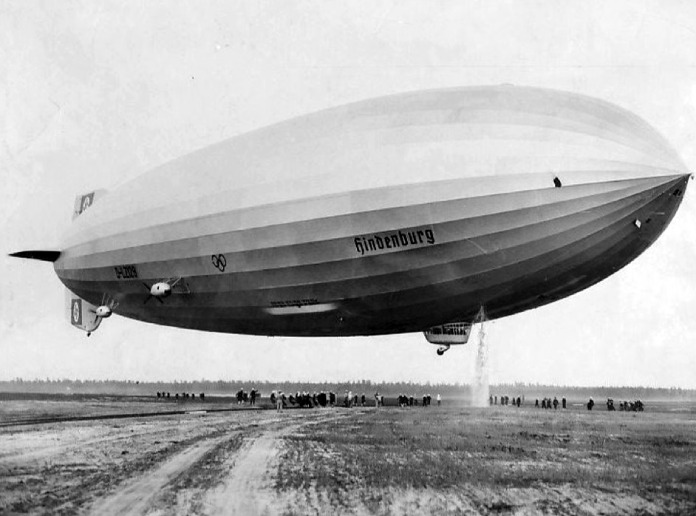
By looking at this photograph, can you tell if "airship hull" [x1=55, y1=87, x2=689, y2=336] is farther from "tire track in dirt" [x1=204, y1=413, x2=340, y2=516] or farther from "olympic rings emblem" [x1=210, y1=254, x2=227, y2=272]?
"tire track in dirt" [x1=204, y1=413, x2=340, y2=516]

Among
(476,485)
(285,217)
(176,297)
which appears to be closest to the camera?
(476,485)

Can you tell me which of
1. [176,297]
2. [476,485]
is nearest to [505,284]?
[476,485]

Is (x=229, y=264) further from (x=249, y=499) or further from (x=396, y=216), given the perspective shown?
(x=249, y=499)

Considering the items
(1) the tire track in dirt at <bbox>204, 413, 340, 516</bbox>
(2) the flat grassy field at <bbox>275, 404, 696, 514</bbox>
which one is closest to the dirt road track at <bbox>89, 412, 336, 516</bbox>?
(1) the tire track in dirt at <bbox>204, 413, 340, 516</bbox>

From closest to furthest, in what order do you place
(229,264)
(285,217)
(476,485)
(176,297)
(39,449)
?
(476,485)
(39,449)
(285,217)
(229,264)
(176,297)

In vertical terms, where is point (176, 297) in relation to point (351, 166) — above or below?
below
